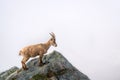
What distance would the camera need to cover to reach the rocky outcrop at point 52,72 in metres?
33.2

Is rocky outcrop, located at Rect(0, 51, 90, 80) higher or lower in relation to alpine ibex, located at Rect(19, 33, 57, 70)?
→ lower

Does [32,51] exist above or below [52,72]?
above

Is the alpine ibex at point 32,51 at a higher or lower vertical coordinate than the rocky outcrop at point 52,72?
higher

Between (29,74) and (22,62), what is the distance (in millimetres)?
1957

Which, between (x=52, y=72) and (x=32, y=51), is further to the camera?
(x=52, y=72)

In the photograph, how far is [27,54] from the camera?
32.7m

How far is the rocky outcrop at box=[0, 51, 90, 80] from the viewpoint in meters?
33.2

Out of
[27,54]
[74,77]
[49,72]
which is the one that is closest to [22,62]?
[27,54]

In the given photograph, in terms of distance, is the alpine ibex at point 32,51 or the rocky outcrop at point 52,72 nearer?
the alpine ibex at point 32,51

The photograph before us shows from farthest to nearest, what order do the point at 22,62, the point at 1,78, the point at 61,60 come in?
the point at 1,78, the point at 61,60, the point at 22,62

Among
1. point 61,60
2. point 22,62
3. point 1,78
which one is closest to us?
point 22,62

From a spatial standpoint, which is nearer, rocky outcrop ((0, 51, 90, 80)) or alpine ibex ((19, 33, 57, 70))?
alpine ibex ((19, 33, 57, 70))

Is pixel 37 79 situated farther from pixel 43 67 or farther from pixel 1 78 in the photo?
pixel 1 78

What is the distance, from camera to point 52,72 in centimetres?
3331
